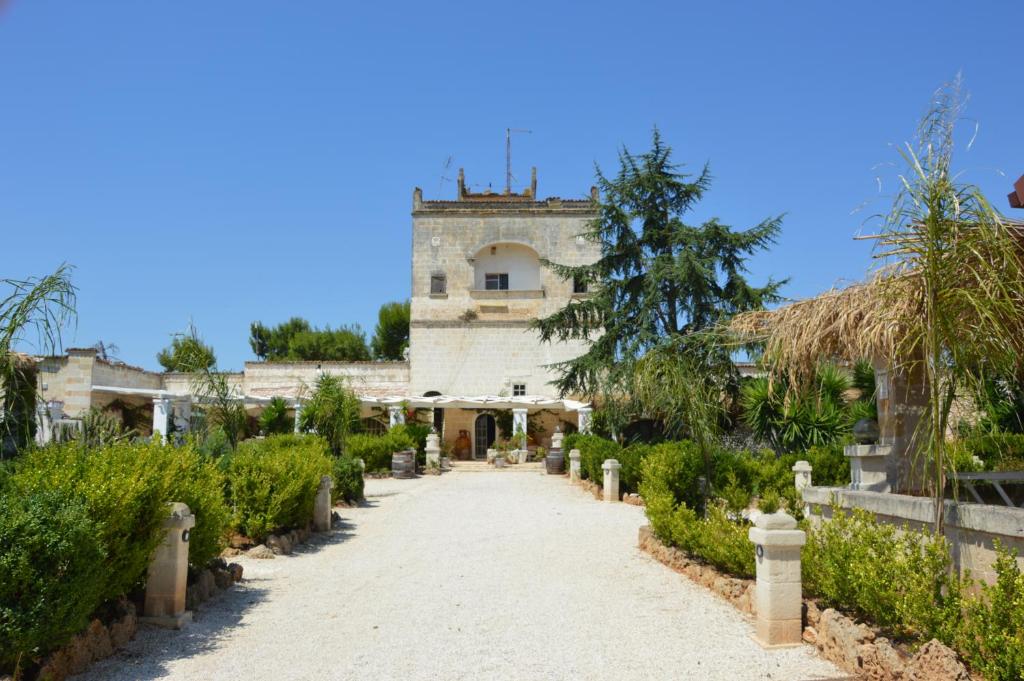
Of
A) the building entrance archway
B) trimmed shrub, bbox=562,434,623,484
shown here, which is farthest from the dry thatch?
the building entrance archway

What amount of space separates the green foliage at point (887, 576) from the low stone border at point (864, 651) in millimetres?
142

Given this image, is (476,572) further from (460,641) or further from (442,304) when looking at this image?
(442,304)

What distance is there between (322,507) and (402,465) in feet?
33.5

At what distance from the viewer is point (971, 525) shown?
15.8ft

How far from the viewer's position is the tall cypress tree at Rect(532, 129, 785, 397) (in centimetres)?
2127

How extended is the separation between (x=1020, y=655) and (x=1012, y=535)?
1.11m

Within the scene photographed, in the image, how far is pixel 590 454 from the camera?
58.6ft

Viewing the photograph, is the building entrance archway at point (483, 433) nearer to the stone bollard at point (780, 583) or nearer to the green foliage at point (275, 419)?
Answer: the green foliage at point (275, 419)

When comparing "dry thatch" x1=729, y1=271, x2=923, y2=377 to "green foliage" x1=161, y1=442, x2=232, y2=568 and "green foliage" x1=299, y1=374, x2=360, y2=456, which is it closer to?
"green foliage" x1=161, y1=442, x2=232, y2=568

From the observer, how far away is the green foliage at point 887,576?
14.5 ft

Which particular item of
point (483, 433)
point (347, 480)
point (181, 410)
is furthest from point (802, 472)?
point (181, 410)

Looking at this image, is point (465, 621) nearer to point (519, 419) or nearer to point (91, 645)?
point (91, 645)

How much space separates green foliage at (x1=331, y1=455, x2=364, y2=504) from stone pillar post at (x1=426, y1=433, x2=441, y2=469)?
27.3 feet

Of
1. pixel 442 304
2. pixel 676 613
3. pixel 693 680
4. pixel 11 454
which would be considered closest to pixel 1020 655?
pixel 693 680
